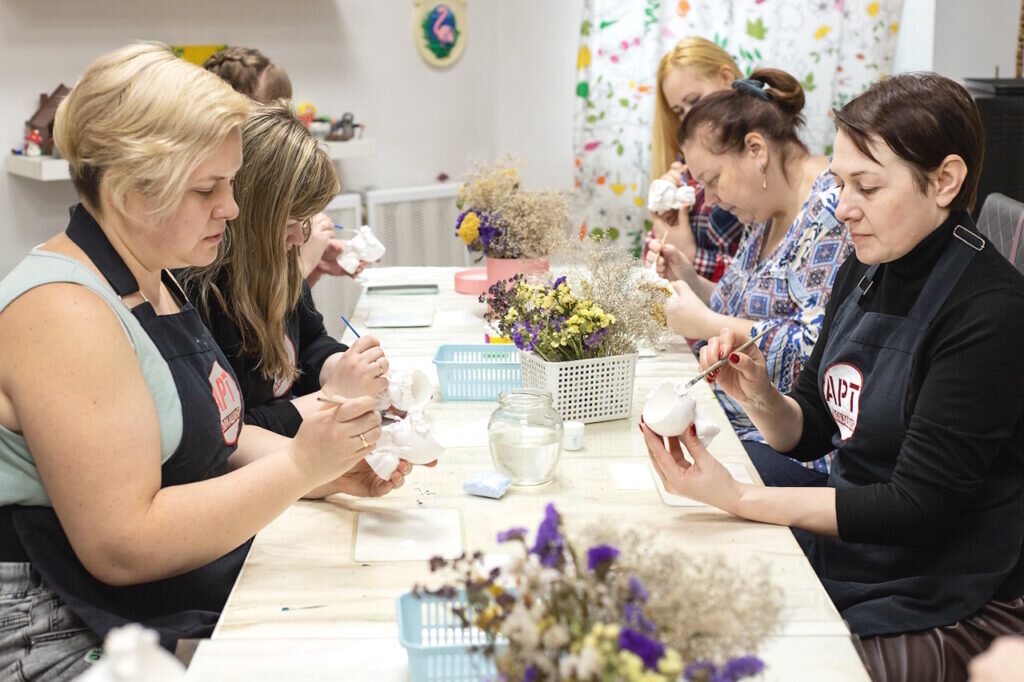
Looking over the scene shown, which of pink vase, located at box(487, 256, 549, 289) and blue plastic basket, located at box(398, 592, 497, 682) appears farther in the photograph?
pink vase, located at box(487, 256, 549, 289)

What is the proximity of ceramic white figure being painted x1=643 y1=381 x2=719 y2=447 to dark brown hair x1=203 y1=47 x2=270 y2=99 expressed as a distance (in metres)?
2.08

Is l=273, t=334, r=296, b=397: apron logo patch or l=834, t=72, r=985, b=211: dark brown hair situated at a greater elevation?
l=834, t=72, r=985, b=211: dark brown hair

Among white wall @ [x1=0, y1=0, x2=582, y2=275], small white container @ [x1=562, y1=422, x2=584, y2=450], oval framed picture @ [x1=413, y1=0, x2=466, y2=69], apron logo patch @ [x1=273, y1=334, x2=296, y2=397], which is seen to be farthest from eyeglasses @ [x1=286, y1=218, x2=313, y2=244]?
oval framed picture @ [x1=413, y1=0, x2=466, y2=69]

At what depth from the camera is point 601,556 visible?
81 centimetres

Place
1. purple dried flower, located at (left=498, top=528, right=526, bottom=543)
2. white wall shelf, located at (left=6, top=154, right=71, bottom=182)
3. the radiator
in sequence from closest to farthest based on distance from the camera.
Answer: purple dried flower, located at (left=498, top=528, right=526, bottom=543), white wall shelf, located at (left=6, top=154, right=71, bottom=182), the radiator

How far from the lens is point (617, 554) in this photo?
82 centimetres

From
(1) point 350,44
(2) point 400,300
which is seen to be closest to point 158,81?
(2) point 400,300

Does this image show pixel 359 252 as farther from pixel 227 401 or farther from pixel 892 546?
pixel 892 546

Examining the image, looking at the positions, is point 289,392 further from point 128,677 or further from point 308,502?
point 128,677

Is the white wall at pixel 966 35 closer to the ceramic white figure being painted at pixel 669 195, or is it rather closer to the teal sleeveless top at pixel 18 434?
the ceramic white figure being painted at pixel 669 195

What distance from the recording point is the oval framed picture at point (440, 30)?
4688mm

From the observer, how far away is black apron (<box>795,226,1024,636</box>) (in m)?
1.53

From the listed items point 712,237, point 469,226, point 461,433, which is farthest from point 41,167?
point 461,433

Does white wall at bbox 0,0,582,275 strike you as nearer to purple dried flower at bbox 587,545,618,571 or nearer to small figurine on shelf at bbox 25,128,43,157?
small figurine on shelf at bbox 25,128,43,157
